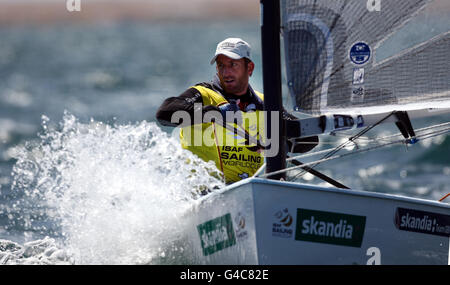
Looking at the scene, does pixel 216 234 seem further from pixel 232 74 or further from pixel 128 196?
pixel 232 74

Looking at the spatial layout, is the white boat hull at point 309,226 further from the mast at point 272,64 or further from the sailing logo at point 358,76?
the sailing logo at point 358,76

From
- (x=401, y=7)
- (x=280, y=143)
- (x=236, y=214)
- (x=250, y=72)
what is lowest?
(x=236, y=214)

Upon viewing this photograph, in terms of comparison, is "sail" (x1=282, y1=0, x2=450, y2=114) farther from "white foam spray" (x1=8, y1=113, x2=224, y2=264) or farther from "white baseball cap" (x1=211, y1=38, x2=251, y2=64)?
"white foam spray" (x1=8, y1=113, x2=224, y2=264)

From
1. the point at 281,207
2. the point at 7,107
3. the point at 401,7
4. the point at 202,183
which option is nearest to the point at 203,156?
the point at 202,183

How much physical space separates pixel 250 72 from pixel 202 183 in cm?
74

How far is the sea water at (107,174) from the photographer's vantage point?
3.39 metres

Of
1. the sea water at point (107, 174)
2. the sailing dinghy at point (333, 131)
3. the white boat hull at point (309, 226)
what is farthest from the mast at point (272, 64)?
the sea water at point (107, 174)

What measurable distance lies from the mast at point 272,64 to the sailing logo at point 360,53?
368 mm

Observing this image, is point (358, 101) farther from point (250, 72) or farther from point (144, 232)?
point (144, 232)

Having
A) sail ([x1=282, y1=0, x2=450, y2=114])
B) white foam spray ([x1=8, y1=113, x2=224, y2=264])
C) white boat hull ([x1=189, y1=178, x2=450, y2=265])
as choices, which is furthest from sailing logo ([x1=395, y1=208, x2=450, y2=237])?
white foam spray ([x1=8, y1=113, x2=224, y2=264])

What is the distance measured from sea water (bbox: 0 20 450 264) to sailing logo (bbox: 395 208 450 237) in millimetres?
894

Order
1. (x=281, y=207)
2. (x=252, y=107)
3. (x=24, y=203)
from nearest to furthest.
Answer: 1. (x=281, y=207)
2. (x=252, y=107)
3. (x=24, y=203)

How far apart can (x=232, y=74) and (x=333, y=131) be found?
2.36 ft
